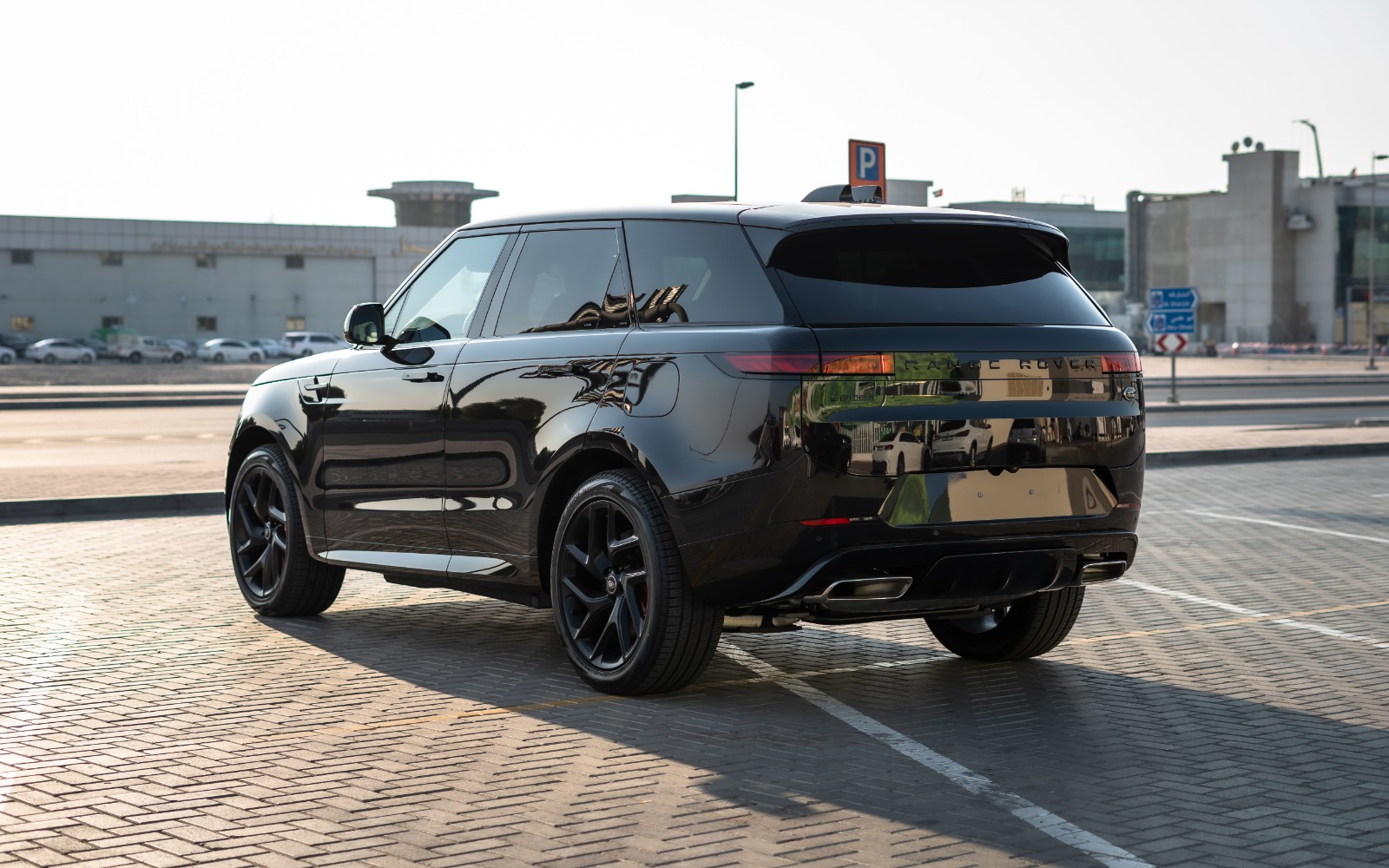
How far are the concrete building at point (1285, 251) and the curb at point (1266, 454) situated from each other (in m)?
92.5

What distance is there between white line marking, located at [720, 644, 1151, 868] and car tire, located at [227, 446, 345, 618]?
2.48 metres

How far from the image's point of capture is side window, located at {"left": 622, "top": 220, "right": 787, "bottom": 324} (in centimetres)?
580

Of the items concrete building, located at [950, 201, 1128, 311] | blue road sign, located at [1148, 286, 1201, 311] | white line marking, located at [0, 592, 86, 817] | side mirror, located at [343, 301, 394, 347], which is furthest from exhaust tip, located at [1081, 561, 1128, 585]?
concrete building, located at [950, 201, 1128, 311]

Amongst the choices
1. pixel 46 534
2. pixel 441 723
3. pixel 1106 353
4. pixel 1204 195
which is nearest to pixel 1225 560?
pixel 1106 353

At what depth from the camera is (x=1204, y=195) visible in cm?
11419

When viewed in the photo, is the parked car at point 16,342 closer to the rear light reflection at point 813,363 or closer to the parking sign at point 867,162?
the parking sign at point 867,162

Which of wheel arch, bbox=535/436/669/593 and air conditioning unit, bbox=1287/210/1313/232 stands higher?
air conditioning unit, bbox=1287/210/1313/232

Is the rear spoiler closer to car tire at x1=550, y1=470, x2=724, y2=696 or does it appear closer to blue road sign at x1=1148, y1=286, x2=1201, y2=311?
car tire at x1=550, y1=470, x2=724, y2=696

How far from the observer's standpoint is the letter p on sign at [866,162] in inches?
667

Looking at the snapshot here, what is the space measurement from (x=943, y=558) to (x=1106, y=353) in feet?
3.51

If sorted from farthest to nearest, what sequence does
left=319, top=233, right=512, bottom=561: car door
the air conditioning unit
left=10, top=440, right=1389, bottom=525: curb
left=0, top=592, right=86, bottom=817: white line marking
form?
the air conditioning unit < left=10, top=440, right=1389, bottom=525: curb < left=319, top=233, right=512, bottom=561: car door < left=0, top=592, right=86, bottom=817: white line marking

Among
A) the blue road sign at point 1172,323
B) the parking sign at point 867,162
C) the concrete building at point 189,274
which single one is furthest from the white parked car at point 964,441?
the concrete building at point 189,274

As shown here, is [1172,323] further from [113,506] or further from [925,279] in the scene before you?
[925,279]

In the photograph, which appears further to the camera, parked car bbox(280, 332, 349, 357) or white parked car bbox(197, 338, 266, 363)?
white parked car bbox(197, 338, 266, 363)
